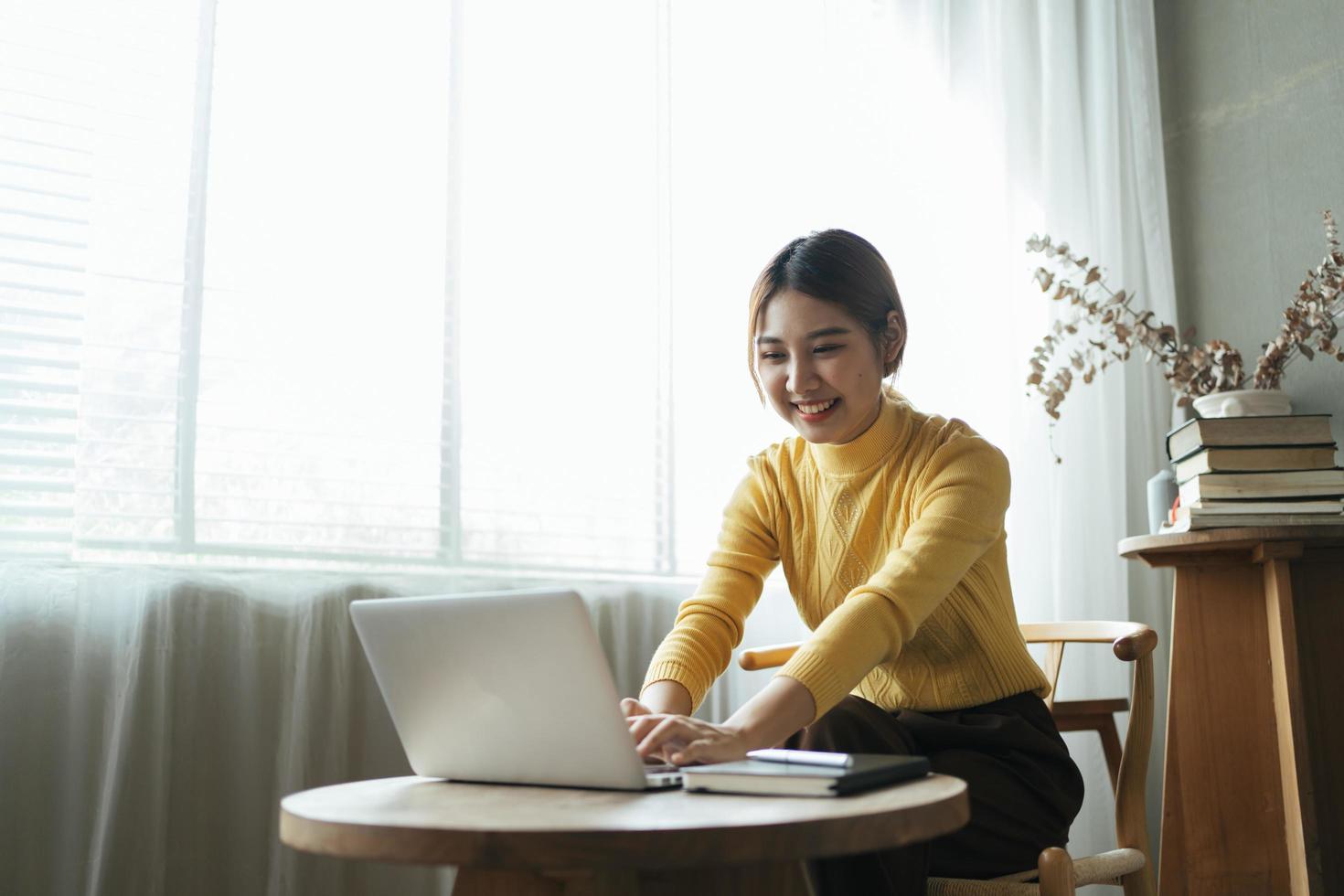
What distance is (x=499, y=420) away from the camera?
2.08 meters

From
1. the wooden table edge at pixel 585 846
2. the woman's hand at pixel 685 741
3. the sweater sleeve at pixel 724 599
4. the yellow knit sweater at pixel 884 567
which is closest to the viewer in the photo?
the wooden table edge at pixel 585 846

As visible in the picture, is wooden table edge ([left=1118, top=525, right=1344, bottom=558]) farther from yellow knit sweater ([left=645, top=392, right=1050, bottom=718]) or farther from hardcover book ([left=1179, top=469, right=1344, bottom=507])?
yellow knit sweater ([left=645, top=392, right=1050, bottom=718])

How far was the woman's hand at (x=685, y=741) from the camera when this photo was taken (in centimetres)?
98

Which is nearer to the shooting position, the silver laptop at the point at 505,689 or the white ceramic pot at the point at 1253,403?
the silver laptop at the point at 505,689

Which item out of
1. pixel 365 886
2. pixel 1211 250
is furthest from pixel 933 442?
pixel 1211 250

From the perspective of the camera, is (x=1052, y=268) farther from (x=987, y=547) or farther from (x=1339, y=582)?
(x=987, y=547)

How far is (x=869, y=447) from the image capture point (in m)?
1.45

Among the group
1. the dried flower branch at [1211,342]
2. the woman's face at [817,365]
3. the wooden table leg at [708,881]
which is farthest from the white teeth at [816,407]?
the dried flower branch at [1211,342]

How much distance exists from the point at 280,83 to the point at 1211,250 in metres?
2.06

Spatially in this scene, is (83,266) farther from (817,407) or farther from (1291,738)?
(1291,738)

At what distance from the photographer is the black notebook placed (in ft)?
2.71

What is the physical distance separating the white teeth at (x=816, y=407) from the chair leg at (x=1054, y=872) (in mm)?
566

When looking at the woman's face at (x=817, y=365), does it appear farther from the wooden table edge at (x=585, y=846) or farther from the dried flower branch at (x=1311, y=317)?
the dried flower branch at (x=1311, y=317)

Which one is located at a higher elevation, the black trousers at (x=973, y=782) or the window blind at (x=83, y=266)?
the window blind at (x=83, y=266)
